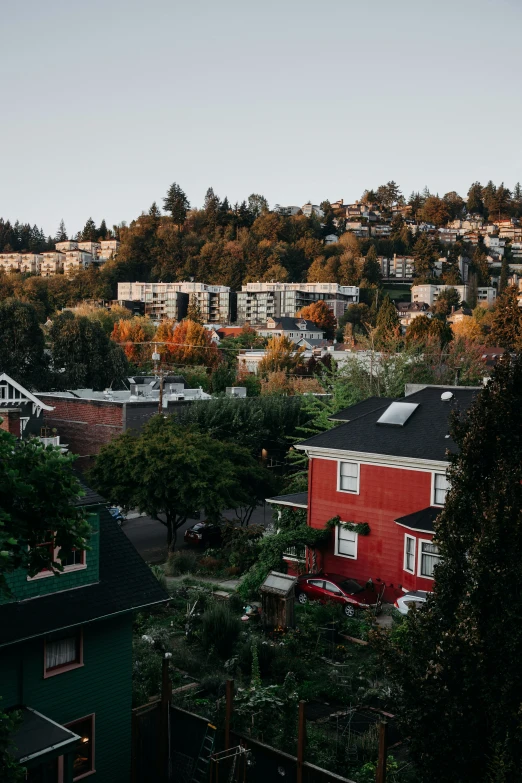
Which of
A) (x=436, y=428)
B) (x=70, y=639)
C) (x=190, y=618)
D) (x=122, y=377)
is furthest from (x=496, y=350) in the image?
(x=70, y=639)

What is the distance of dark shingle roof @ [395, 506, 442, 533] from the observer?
76.2 feet

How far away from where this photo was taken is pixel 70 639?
13578 millimetres

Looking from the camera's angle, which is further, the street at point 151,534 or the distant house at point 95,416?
the distant house at point 95,416

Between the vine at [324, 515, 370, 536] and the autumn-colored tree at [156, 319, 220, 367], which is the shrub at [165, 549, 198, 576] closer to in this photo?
the vine at [324, 515, 370, 536]

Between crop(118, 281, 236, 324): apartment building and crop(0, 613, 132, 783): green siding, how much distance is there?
176342mm

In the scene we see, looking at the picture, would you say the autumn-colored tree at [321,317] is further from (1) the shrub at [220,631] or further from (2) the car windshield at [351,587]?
(1) the shrub at [220,631]

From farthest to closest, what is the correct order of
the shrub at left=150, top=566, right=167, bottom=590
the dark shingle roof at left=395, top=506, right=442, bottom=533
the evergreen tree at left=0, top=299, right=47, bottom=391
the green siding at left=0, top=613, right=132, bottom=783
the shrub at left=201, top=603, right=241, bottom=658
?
1. the evergreen tree at left=0, top=299, right=47, bottom=391
2. the shrub at left=150, top=566, right=167, bottom=590
3. the dark shingle roof at left=395, top=506, right=442, bottom=533
4. the shrub at left=201, top=603, right=241, bottom=658
5. the green siding at left=0, top=613, right=132, bottom=783

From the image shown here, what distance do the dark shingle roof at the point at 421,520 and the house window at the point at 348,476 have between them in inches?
101

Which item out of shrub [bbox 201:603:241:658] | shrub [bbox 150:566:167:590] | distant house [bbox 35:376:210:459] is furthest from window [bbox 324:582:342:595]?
distant house [bbox 35:376:210:459]

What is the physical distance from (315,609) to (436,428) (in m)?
8.09

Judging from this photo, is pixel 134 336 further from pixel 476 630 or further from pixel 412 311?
pixel 476 630

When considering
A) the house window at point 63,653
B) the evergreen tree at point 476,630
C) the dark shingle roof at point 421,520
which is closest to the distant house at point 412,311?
the dark shingle roof at point 421,520

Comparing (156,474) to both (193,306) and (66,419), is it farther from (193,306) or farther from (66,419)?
(193,306)

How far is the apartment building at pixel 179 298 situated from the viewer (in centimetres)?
19050
